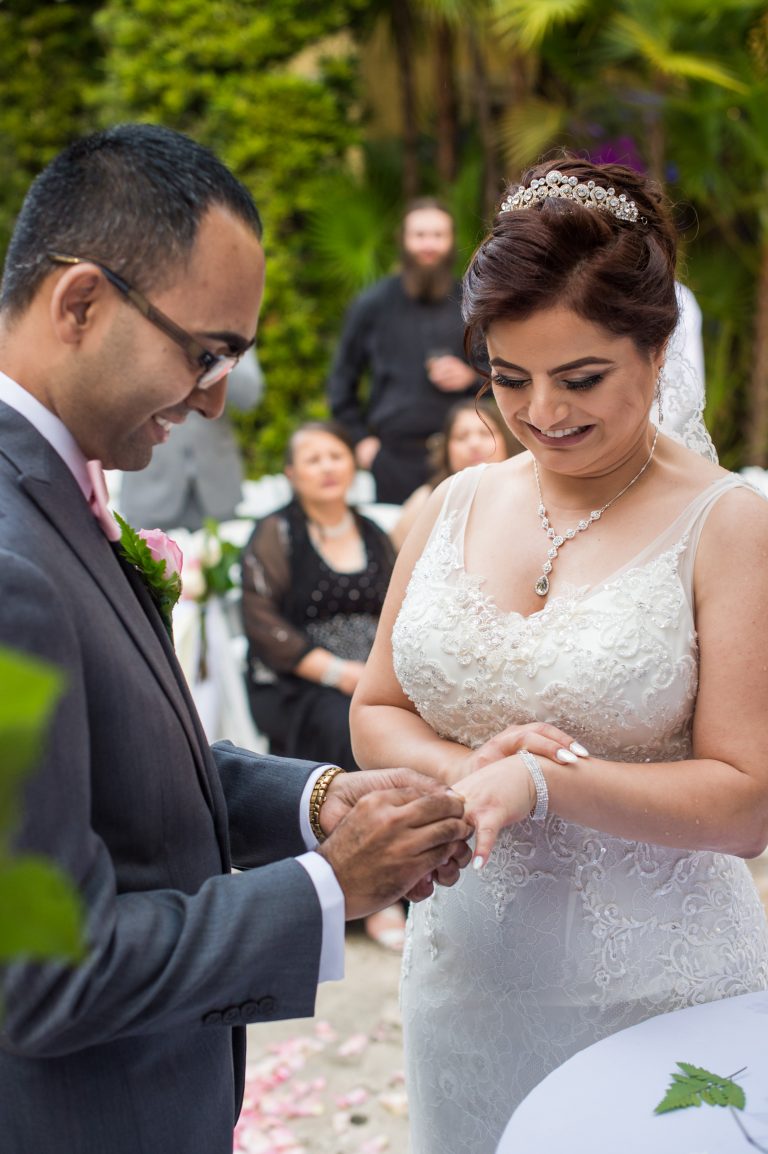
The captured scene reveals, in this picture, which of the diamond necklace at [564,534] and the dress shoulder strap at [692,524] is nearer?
the dress shoulder strap at [692,524]

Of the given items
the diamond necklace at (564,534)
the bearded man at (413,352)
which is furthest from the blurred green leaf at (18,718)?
the bearded man at (413,352)

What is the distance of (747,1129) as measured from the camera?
5.11 feet

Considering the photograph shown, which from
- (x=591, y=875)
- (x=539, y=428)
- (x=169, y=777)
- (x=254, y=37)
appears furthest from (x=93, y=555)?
(x=254, y=37)

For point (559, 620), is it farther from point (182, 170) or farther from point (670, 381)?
point (182, 170)

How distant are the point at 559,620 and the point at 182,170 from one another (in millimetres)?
1008

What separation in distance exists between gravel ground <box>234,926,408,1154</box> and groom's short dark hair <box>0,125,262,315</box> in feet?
9.27

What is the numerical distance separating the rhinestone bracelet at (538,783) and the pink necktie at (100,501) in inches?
30.1

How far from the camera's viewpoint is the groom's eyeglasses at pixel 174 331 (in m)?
1.45

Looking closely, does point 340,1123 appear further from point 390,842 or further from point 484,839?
point 390,842

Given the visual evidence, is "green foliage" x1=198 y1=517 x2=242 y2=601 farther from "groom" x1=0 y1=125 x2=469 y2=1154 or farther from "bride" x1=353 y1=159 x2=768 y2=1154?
"groom" x1=0 y1=125 x2=469 y2=1154

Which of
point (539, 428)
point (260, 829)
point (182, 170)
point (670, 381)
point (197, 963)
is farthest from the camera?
point (670, 381)

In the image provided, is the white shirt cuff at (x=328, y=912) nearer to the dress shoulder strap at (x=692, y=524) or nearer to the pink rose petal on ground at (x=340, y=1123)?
the dress shoulder strap at (x=692, y=524)

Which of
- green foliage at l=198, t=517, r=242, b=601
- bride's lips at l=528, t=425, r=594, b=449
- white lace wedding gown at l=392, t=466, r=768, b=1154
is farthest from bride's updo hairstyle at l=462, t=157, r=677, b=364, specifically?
green foliage at l=198, t=517, r=242, b=601

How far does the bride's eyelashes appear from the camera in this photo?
202 cm
